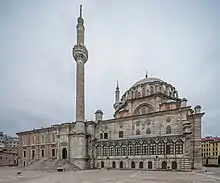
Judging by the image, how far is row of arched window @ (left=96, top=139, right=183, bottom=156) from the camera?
36.9 metres

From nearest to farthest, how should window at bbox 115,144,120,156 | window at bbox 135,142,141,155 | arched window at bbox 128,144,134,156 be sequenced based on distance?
window at bbox 135,142,141,155 < arched window at bbox 128,144,134,156 < window at bbox 115,144,120,156

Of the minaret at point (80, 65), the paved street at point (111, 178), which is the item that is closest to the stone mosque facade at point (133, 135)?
the minaret at point (80, 65)

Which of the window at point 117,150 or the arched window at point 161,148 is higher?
the arched window at point 161,148

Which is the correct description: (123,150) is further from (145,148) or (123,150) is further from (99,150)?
(99,150)

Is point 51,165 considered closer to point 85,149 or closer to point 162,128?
point 85,149

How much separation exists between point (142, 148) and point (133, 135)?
3.21 meters

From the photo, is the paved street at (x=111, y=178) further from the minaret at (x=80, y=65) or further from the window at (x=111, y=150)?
the minaret at (x=80, y=65)

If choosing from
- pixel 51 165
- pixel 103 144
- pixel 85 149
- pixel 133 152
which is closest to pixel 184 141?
pixel 133 152

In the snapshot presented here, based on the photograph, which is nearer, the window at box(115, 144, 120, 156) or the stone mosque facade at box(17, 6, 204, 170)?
the stone mosque facade at box(17, 6, 204, 170)

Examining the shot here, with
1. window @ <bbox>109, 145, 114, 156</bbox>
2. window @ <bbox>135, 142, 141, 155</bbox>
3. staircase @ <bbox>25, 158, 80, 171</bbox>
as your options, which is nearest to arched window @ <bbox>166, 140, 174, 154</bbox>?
window @ <bbox>135, 142, 141, 155</bbox>

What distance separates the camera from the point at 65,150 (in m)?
46.5

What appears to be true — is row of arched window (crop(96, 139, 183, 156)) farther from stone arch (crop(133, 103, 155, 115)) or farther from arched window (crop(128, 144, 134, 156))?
stone arch (crop(133, 103, 155, 115))

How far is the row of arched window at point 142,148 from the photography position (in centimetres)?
3691

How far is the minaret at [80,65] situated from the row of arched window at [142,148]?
692 cm
